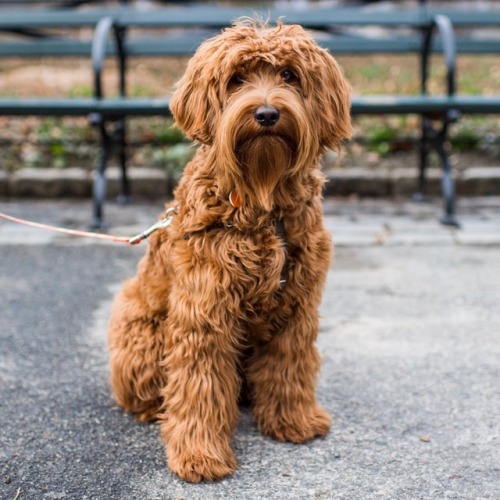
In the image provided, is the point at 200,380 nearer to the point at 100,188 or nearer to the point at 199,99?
the point at 199,99

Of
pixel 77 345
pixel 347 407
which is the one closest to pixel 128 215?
pixel 77 345

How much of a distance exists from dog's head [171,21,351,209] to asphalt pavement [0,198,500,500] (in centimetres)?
105

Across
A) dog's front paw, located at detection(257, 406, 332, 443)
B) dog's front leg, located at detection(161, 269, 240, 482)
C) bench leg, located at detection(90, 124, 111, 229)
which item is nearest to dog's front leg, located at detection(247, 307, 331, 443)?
dog's front paw, located at detection(257, 406, 332, 443)

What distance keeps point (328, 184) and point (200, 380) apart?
14.1 ft

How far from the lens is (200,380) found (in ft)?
9.63

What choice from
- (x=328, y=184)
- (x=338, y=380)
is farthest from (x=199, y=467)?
(x=328, y=184)

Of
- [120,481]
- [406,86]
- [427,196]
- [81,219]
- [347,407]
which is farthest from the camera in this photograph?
[406,86]

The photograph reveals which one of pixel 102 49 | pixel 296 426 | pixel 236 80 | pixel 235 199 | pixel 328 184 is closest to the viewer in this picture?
pixel 236 80

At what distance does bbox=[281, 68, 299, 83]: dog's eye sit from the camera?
2.71m

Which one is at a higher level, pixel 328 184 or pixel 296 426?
pixel 328 184

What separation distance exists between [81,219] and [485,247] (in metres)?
3.18

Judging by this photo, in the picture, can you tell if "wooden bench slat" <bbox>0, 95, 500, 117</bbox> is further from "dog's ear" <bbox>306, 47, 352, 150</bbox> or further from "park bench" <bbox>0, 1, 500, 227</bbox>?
"dog's ear" <bbox>306, 47, 352, 150</bbox>

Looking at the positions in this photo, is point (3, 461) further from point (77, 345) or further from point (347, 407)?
point (347, 407)

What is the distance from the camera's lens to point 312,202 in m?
3.00
